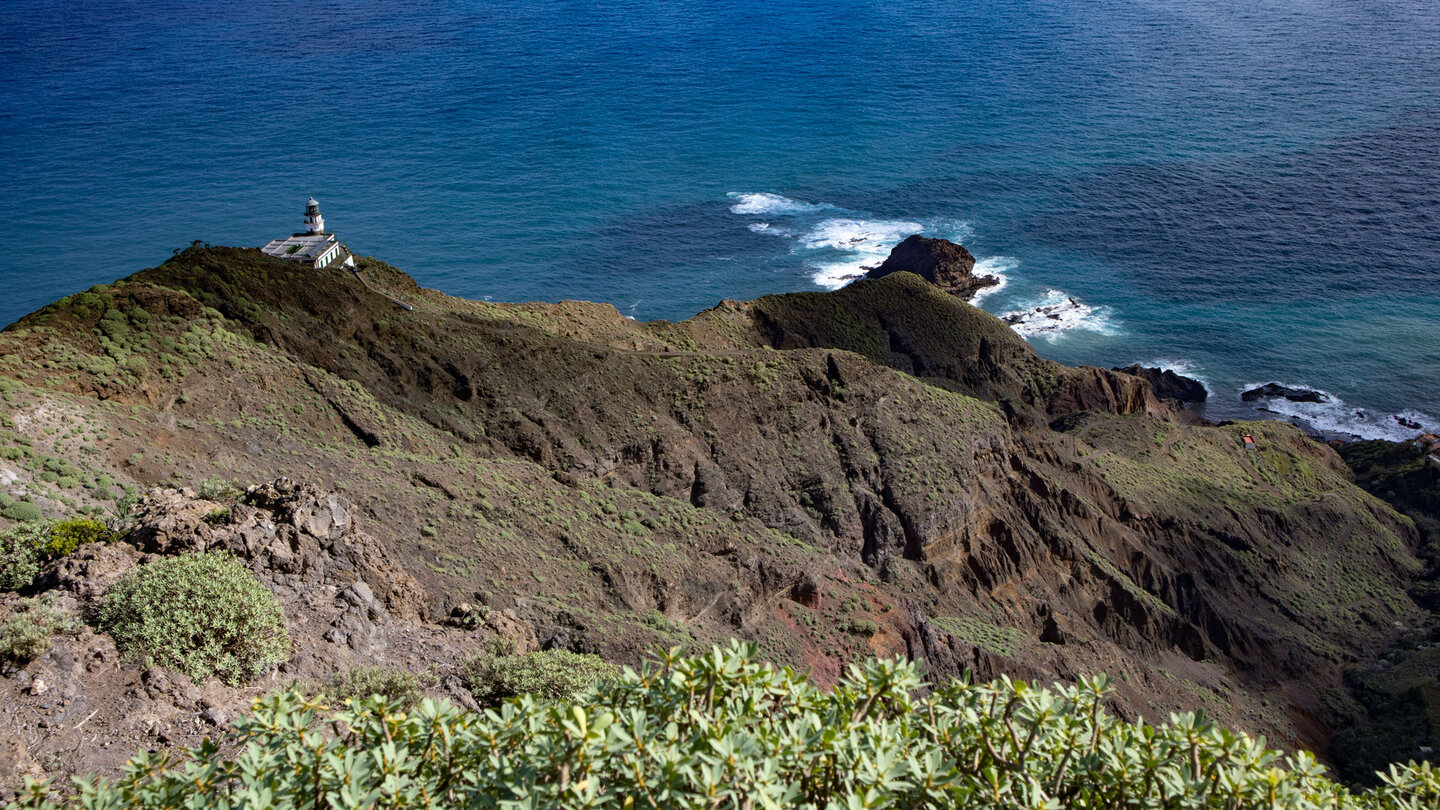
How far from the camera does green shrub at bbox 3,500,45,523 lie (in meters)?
22.5

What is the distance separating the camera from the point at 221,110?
13500 cm

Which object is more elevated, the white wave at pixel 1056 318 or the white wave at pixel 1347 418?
the white wave at pixel 1056 318

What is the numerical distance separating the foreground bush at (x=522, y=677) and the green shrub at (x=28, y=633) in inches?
334

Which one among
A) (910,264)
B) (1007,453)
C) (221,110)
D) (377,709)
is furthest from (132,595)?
(221,110)

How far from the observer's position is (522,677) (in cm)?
2172

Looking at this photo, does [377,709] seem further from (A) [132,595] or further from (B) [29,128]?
(B) [29,128]

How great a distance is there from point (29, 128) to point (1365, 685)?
157570 millimetres

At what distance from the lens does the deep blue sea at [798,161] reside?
296 feet

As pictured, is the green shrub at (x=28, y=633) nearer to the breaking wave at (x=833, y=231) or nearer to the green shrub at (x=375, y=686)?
the green shrub at (x=375, y=686)

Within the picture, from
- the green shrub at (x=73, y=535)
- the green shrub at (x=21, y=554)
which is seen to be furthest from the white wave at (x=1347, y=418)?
the green shrub at (x=21, y=554)

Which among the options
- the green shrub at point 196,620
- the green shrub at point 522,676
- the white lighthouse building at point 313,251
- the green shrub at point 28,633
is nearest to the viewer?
the green shrub at point 28,633

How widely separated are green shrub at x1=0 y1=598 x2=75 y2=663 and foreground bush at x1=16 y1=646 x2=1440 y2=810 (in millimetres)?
6203

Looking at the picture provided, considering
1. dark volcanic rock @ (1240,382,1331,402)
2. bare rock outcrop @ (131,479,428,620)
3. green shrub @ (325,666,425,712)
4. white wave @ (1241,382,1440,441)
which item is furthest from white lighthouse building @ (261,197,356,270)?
white wave @ (1241,382,1440,441)

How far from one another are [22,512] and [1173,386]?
77.2 metres
